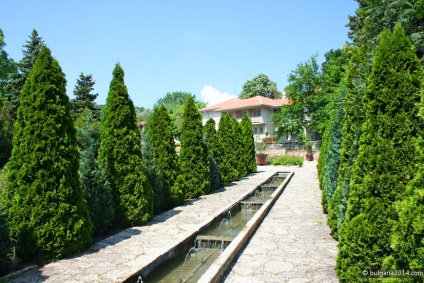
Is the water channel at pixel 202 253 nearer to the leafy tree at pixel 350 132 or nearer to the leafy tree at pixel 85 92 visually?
the leafy tree at pixel 350 132

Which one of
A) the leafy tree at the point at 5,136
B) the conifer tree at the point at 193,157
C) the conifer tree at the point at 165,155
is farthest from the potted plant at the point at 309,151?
the leafy tree at the point at 5,136

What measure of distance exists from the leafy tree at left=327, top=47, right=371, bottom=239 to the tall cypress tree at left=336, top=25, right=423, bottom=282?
1.06 metres

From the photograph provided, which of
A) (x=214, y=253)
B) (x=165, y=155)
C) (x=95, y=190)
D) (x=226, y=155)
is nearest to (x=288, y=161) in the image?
(x=226, y=155)

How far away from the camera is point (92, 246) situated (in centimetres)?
634

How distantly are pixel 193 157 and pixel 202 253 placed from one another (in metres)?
6.18

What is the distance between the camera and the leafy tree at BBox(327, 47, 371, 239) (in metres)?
5.24

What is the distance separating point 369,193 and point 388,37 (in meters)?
2.13

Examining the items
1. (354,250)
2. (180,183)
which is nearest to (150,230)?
(180,183)

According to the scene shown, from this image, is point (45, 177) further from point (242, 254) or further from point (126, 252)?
point (242, 254)

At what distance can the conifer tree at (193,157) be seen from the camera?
1234 cm

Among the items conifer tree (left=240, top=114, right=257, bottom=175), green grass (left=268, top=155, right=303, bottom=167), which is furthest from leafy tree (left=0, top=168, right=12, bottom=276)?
green grass (left=268, top=155, right=303, bottom=167)

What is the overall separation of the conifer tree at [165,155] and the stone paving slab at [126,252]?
32.8 inches

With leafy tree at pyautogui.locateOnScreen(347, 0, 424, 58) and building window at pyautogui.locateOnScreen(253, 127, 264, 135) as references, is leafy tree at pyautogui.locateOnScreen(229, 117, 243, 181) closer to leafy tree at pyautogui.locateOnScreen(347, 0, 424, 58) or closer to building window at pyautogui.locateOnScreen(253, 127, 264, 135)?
leafy tree at pyautogui.locateOnScreen(347, 0, 424, 58)

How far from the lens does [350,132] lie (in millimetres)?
6141
